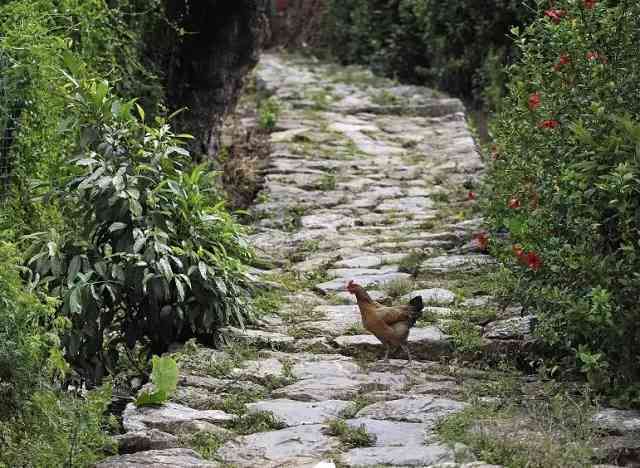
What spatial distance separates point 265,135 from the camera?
38.0 feet

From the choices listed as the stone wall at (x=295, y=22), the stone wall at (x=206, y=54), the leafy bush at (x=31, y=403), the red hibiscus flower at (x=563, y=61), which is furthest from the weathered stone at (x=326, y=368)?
the stone wall at (x=295, y=22)

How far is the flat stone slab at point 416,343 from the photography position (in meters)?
5.72

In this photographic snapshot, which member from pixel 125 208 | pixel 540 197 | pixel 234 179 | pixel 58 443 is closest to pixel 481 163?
pixel 234 179

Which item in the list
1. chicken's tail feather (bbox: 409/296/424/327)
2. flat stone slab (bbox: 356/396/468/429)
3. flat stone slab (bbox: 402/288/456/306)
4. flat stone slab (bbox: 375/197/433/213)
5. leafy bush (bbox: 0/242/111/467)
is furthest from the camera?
flat stone slab (bbox: 375/197/433/213)

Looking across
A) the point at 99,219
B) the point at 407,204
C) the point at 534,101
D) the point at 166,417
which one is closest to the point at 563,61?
the point at 534,101

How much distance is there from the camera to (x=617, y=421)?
4539 millimetres

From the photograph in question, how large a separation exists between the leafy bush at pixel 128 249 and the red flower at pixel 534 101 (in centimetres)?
185

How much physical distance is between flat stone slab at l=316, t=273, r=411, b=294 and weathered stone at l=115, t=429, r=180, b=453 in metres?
2.57

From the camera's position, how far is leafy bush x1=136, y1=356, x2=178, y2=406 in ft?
15.7

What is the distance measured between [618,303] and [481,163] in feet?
18.0

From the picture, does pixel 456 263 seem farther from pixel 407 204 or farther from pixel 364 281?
pixel 407 204

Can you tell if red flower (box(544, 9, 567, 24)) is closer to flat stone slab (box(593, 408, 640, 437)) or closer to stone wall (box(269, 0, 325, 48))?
flat stone slab (box(593, 408, 640, 437))

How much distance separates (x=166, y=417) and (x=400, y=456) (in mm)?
1022

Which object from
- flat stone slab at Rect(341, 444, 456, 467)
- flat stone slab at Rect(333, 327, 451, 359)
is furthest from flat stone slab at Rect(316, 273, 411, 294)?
flat stone slab at Rect(341, 444, 456, 467)
